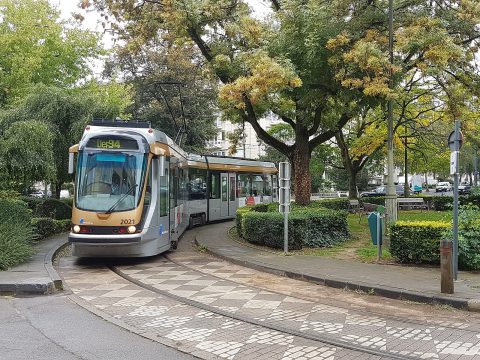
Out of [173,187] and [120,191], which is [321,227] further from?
[120,191]

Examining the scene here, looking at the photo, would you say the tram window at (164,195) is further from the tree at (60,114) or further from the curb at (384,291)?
the tree at (60,114)

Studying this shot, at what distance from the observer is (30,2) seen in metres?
24.5

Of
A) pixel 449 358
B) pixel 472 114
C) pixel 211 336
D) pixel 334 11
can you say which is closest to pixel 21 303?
pixel 211 336

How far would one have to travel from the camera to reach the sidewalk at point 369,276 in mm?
8422

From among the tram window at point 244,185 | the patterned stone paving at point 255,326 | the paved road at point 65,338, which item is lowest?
the patterned stone paving at point 255,326

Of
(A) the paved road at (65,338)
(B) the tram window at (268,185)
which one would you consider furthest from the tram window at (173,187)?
(B) the tram window at (268,185)

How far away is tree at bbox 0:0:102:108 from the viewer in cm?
2198

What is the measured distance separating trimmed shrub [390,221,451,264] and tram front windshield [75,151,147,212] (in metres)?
Answer: 6.24

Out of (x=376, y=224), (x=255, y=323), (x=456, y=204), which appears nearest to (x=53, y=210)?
(x=376, y=224)

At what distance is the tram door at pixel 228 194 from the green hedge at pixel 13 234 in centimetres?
1093

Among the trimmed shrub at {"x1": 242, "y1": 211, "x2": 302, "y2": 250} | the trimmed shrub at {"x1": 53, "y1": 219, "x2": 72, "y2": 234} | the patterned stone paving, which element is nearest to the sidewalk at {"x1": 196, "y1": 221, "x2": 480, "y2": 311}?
the trimmed shrub at {"x1": 242, "y1": 211, "x2": 302, "y2": 250}

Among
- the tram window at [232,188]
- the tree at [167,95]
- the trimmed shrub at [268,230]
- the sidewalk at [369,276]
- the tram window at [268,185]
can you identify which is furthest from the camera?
the tree at [167,95]

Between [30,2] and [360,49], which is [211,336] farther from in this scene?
[30,2]

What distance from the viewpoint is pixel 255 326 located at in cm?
681
